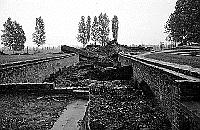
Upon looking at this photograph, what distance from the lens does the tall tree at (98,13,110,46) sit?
7600cm

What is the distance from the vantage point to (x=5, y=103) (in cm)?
736

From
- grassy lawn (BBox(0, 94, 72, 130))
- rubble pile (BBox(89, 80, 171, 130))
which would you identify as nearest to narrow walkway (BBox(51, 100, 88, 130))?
grassy lawn (BBox(0, 94, 72, 130))

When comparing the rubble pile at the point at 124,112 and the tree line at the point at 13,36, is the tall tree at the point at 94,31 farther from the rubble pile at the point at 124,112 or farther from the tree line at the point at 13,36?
the rubble pile at the point at 124,112

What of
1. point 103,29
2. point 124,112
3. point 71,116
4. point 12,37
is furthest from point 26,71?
point 103,29

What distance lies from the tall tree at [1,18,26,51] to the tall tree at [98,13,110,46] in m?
28.9

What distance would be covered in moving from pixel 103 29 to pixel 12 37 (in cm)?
3275

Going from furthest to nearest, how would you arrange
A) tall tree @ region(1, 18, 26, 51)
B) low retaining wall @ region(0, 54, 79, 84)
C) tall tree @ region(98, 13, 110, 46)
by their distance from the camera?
tall tree @ region(98, 13, 110, 46) → tall tree @ region(1, 18, 26, 51) → low retaining wall @ region(0, 54, 79, 84)

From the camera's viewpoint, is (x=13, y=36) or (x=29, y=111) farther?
(x=13, y=36)

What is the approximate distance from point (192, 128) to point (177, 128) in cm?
86

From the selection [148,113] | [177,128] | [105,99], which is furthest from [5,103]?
[177,128]

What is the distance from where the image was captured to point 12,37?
5366 centimetres

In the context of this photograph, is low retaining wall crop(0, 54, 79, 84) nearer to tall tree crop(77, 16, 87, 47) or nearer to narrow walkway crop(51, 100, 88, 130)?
narrow walkway crop(51, 100, 88, 130)

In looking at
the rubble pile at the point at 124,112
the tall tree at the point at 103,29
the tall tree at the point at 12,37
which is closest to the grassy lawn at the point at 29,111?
the rubble pile at the point at 124,112

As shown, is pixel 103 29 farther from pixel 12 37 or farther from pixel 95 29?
pixel 12 37
